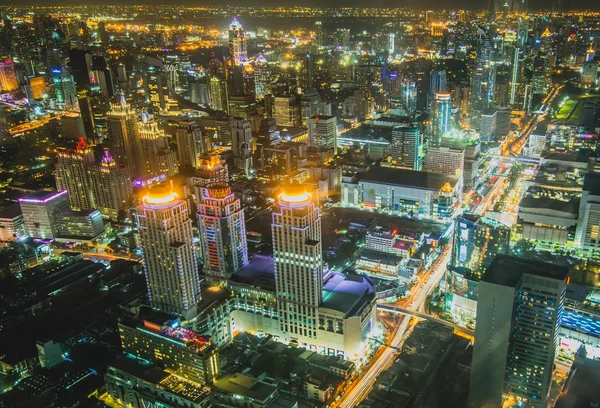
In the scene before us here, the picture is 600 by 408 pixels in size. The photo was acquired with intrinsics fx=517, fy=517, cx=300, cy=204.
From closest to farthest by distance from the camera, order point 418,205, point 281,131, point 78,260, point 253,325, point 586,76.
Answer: point 253,325 < point 78,260 < point 418,205 < point 281,131 < point 586,76

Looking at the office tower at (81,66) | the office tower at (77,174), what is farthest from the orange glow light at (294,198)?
the office tower at (81,66)

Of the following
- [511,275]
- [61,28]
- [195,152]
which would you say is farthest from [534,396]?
[61,28]

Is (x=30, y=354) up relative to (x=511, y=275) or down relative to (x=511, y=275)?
down

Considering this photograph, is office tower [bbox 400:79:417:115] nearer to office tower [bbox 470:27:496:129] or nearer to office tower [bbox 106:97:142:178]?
office tower [bbox 470:27:496:129]

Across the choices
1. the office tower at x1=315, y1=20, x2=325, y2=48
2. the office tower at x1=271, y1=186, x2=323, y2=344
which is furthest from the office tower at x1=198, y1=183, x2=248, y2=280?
the office tower at x1=315, y1=20, x2=325, y2=48

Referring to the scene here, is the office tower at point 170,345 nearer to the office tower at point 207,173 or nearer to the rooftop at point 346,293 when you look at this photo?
the rooftop at point 346,293

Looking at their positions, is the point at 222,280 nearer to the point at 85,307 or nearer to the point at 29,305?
the point at 85,307
